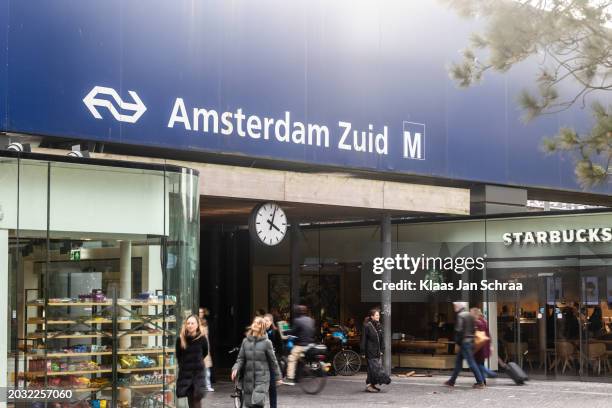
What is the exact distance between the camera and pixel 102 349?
15.4 metres

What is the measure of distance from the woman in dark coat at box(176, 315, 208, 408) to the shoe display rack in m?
2.13

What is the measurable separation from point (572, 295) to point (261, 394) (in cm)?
1287

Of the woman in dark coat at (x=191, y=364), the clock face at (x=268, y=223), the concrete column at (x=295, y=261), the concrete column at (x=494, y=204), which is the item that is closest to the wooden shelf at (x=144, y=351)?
the woman in dark coat at (x=191, y=364)

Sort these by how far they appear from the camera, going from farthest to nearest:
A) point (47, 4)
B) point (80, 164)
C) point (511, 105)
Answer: point (511, 105) → point (47, 4) → point (80, 164)

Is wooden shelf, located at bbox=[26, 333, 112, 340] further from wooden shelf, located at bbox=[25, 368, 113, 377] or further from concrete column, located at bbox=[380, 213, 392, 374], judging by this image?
concrete column, located at bbox=[380, 213, 392, 374]

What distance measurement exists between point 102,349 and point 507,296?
13483 millimetres

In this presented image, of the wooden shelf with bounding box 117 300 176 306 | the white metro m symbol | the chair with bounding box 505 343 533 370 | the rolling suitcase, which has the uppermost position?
the white metro m symbol

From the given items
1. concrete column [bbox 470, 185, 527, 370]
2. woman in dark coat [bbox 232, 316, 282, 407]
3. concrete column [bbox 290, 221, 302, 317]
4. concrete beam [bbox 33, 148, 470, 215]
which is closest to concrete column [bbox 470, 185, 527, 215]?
concrete column [bbox 470, 185, 527, 370]

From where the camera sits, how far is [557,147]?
1357 cm

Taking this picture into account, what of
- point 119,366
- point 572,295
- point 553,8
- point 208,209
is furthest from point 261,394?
point 572,295

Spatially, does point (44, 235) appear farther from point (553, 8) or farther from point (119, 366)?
point (553, 8)

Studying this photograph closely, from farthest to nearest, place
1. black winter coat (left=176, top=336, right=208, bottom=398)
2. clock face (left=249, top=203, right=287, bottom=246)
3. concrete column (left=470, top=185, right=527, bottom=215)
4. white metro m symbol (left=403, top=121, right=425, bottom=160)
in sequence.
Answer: concrete column (left=470, top=185, right=527, bottom=215)
white metro m symbol (left=403, top=121, right=425, bottom=160)
clock face (left=249, top=203, right=287, bottom=246)
black winter coat (left=176, top=336, right=208, bottom=398)

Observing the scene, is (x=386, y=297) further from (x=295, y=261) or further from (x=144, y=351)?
(x=144, y=351)

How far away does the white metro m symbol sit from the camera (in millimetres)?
25328
